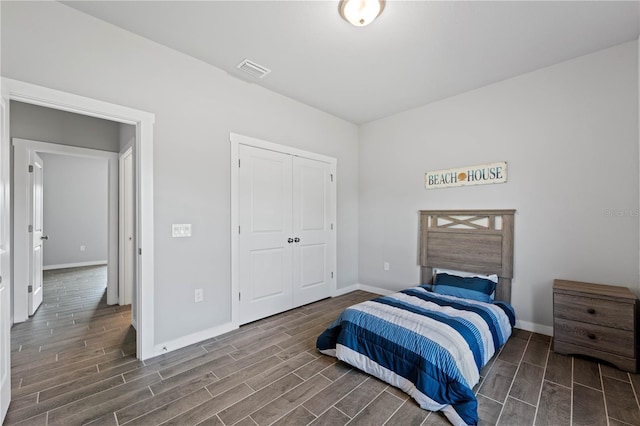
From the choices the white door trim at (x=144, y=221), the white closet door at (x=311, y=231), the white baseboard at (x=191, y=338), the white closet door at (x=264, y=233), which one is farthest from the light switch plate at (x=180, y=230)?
the white closet door at (x=311, y=231)

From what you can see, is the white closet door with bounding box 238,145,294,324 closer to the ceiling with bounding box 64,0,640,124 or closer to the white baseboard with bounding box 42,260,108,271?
the ceiling with bounding box 64,0,640,124

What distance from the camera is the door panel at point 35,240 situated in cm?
332

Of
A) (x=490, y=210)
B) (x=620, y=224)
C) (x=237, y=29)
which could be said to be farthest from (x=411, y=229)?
(x=237, y=29)

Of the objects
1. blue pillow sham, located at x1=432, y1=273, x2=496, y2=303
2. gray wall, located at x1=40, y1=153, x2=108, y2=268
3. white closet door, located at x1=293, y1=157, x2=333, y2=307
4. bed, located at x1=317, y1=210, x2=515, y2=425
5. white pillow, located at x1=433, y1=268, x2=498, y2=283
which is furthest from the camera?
gray wall, located at x1=40, y1=153, x2=108, y2=268

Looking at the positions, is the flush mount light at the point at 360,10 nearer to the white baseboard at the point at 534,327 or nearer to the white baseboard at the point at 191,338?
the white baseboard at the point at 191,338

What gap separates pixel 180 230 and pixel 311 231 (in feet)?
5.71

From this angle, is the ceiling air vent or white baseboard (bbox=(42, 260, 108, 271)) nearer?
the ceiling air vent

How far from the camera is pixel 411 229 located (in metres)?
3.86

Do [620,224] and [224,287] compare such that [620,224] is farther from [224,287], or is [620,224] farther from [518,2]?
[224,287]

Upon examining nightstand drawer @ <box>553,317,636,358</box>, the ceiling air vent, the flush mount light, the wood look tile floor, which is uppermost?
the ceiling air vent

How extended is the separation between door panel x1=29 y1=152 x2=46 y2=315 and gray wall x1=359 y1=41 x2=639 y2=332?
4814 mm

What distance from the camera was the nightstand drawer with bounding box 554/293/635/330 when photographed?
213 centimetres

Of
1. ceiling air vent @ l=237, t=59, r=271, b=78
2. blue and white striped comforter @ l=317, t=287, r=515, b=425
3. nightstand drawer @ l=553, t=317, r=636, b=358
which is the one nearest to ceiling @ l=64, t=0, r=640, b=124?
ceiling air vent @ l=237, t=59, r=271, b=78

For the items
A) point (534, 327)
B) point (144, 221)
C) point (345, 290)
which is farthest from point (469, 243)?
point (144, 221)
